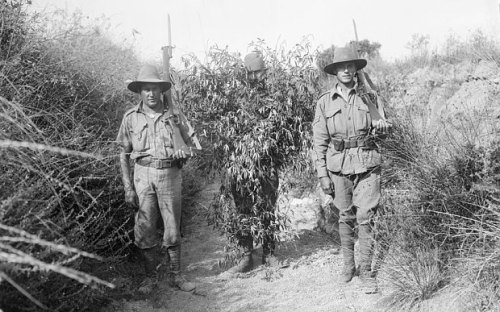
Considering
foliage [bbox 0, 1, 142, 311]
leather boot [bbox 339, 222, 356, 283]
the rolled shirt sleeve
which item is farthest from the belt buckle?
leather boot [bbox 339, 222, 356, 283]

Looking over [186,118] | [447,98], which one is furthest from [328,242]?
[447,98]

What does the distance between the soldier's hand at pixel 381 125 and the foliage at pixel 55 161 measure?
8.32 feet

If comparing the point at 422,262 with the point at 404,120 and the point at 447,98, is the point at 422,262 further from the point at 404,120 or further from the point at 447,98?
the point at 447,98

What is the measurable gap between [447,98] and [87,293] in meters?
7.43

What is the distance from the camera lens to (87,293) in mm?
3322

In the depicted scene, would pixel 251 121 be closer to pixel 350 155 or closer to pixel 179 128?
pixel 179 128

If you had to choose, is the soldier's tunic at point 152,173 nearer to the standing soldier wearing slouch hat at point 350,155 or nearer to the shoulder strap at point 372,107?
the standing soldier wearing slouch hat at point 350,155

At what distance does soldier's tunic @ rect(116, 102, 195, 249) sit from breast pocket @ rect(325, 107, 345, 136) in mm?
1610

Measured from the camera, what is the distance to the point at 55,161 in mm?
3871

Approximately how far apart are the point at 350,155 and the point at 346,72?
88 centimetres

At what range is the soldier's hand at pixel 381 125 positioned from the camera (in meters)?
4.45

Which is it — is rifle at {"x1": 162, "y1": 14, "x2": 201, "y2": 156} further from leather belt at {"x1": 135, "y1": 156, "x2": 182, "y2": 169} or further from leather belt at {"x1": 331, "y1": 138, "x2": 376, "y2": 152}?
leather belt at {"x1": 331, "y1": 138, "x2": 376, "y2": 152}

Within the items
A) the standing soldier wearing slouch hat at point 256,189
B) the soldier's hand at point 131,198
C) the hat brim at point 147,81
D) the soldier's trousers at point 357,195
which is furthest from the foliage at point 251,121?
the soldier's hand at point 131,198

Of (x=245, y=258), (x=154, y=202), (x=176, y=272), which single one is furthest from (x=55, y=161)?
(x=245, y=258)
